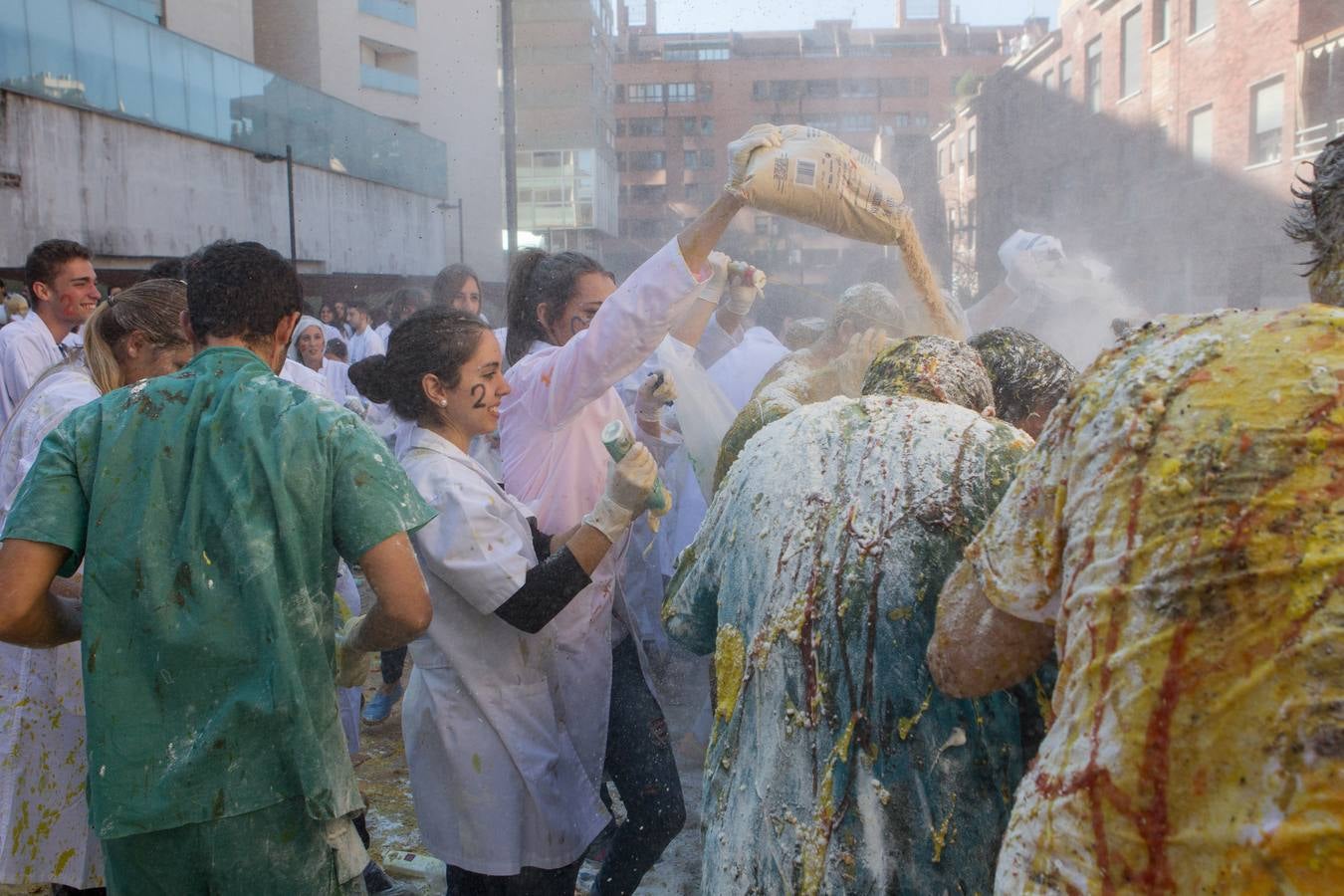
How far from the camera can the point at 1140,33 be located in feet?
67.9

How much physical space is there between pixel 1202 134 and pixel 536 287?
1874 cm

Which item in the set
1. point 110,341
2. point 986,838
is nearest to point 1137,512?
point 986,838

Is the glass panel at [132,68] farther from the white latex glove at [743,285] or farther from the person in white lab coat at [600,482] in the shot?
the person in white lab coat at [600,482]

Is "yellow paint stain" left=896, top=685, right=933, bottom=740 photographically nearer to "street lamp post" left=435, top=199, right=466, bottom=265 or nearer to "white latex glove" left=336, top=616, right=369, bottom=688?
"white latex glove" left=336, top=616, right=369, bottom=688

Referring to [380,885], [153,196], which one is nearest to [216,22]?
[153,196]

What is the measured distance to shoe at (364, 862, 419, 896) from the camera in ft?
10.6

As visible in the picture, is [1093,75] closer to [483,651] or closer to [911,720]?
[483,651]

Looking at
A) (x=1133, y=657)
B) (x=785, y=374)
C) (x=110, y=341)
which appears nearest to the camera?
(x=1133, y=657)

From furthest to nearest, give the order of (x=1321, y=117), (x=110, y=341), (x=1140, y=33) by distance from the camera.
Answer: (x=1140, y=33)
(x=1321, y=117)
(x=110, y=341)

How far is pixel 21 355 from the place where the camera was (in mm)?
4762

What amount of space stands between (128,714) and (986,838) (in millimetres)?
1424

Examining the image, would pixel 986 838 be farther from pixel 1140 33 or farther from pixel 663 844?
pixel 1140 33

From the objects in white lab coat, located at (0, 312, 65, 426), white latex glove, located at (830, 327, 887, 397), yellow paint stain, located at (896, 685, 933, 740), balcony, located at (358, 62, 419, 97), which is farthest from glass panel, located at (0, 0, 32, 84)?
balcony, located at (358, 62, 419, 97)

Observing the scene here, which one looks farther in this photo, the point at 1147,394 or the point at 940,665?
the point at 940,665
